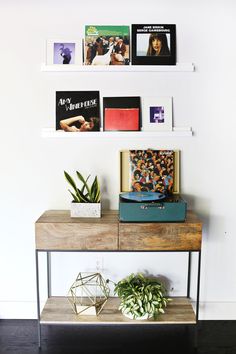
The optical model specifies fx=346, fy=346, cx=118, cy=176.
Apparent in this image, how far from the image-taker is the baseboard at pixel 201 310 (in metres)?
2.25

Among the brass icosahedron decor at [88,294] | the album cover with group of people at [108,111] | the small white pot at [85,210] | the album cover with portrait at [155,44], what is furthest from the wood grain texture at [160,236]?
the album cover with portrait at [155,44]

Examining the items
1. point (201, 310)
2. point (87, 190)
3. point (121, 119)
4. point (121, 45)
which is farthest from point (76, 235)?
point (121, 45)

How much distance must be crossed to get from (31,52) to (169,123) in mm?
928

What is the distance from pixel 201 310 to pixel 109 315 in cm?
64

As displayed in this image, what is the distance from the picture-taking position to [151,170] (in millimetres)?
2109

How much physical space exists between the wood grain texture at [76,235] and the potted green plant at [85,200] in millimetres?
83

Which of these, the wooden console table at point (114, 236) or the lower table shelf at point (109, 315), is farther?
the lower table shelf at point (109, 315)

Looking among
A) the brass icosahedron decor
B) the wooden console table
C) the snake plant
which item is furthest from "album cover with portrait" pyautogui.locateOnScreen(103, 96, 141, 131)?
the brass icosahedron decor

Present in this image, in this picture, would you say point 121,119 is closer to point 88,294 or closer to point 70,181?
point 70,181

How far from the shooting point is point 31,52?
2.06 m

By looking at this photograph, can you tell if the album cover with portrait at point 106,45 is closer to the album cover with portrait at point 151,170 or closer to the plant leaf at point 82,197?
the album cover with portrait at point 151,170

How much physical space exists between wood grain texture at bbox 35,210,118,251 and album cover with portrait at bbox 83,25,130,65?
96cm

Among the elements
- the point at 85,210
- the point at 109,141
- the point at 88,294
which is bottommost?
the point at 88,294

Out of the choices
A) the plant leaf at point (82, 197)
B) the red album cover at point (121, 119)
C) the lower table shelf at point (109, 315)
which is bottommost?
the lower table shelf at point (109, 315)
